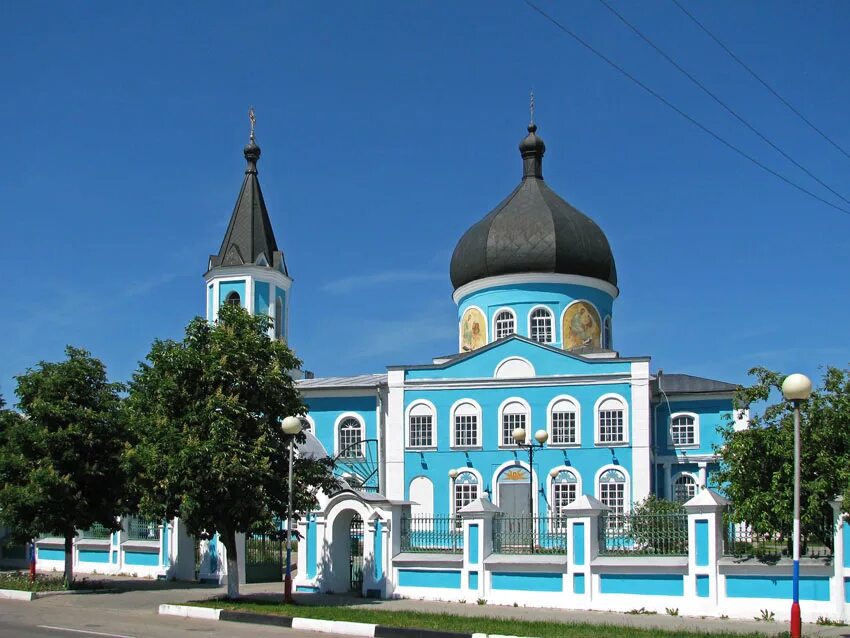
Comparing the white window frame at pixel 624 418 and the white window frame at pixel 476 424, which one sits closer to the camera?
the white window frame at pixel 624 418

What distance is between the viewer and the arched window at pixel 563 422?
110 ft

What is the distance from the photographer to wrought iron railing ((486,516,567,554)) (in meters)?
19.8

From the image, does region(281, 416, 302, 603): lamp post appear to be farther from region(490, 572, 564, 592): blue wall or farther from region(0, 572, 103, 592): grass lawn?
region(0, 572, 103, 592): grass lawn

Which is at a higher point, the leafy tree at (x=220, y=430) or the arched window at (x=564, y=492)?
the leafy tree at (x=220, y=430)

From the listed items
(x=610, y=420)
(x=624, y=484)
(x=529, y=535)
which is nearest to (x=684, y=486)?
(x=624, y=484)

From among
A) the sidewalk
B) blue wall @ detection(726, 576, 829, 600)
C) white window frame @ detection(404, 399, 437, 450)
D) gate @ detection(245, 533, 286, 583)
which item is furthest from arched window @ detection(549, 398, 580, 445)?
blue wall @ detection(726, 576, 829, 600)

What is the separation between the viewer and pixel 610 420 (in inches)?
1313

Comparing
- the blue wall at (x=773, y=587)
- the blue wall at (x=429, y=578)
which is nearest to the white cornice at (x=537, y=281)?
the blue wall at (x=429, y=578)

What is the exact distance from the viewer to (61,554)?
2906cm

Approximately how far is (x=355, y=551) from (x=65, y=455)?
21.8 ft

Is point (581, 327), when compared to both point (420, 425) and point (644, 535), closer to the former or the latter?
point (420, 425)

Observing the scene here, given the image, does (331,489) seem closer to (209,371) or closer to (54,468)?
(209,371)

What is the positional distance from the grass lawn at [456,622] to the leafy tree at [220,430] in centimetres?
182

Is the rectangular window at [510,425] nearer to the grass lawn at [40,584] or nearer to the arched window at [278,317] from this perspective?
the arched window at [278,317]
